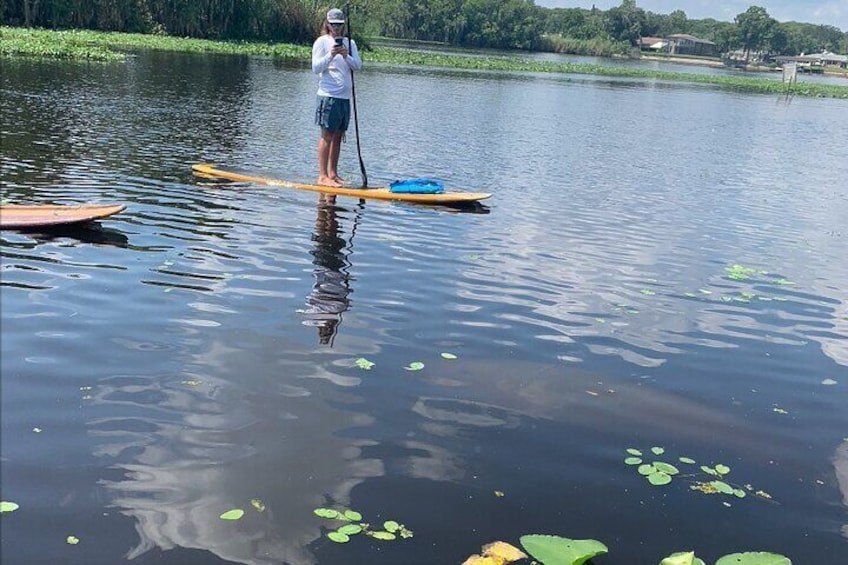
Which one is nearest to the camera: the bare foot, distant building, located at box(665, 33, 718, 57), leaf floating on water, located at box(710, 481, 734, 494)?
leaf floating on water, located at box(710, 481, 734, 494)

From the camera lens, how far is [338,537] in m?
4.23

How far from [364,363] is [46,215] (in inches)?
195

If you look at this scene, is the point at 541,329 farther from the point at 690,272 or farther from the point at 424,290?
the point at 690,272

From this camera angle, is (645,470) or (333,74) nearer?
(645,470)

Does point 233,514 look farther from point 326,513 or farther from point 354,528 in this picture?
point 354,528

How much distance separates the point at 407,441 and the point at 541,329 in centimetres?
272

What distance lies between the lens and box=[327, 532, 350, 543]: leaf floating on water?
4.21 meters

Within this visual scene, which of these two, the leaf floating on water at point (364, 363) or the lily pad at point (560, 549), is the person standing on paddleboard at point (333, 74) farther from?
the lily pad at point (560, 549)

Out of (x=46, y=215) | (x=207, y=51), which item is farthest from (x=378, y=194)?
(x=207, y=51)

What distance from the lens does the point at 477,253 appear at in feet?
33.8

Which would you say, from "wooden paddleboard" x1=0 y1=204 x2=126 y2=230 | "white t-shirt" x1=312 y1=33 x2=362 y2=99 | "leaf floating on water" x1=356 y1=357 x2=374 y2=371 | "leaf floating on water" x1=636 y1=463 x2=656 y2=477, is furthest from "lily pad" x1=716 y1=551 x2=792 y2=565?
"white t-shirt" x1=312 y1=33 x2=362 y2=99

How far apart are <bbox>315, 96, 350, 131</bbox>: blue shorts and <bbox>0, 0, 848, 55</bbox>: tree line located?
49.0 metres

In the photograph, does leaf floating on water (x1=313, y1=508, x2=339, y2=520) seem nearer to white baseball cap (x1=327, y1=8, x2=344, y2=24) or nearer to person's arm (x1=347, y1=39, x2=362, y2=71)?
person's arm (x1=347, y1=39, x2=362, y2=71)

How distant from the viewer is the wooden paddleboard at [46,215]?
898cm
